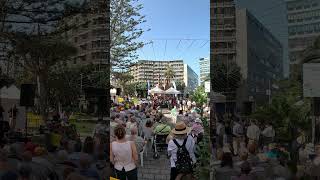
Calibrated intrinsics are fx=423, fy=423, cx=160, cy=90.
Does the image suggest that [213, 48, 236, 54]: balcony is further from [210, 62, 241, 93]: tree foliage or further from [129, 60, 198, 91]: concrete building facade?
[129, 60, 198, 91]: concrete building facade

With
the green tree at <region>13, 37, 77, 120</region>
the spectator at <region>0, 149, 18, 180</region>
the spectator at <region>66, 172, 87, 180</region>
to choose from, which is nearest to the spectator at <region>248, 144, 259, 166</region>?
the spectator at <region>66, 172, 87, 180</region>

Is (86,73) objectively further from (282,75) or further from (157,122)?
(282,75)

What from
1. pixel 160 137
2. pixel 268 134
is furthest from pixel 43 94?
pixel 268 134

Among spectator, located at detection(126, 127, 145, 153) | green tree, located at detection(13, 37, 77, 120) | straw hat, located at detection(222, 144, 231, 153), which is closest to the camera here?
straw hat, located at detection(222, 144, 231, 153)

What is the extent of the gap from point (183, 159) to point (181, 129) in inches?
12.2

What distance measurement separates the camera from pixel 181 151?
14.2 feet

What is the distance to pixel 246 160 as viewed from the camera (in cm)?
409

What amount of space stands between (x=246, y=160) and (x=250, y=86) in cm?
73

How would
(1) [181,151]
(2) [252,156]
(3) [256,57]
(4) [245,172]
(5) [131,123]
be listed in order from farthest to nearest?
(5) [131,123] → (1) [181,151] → (3) [256,57] → (2) [252,156] → (4) [245,172]

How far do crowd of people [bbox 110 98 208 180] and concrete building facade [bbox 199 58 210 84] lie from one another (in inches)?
11.6

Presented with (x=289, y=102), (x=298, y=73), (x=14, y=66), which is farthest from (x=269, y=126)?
(x=14, y=66)

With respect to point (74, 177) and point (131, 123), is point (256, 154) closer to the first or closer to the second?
point (131, 123)

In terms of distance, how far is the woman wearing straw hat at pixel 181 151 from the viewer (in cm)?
427

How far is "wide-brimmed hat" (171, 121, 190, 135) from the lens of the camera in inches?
168
